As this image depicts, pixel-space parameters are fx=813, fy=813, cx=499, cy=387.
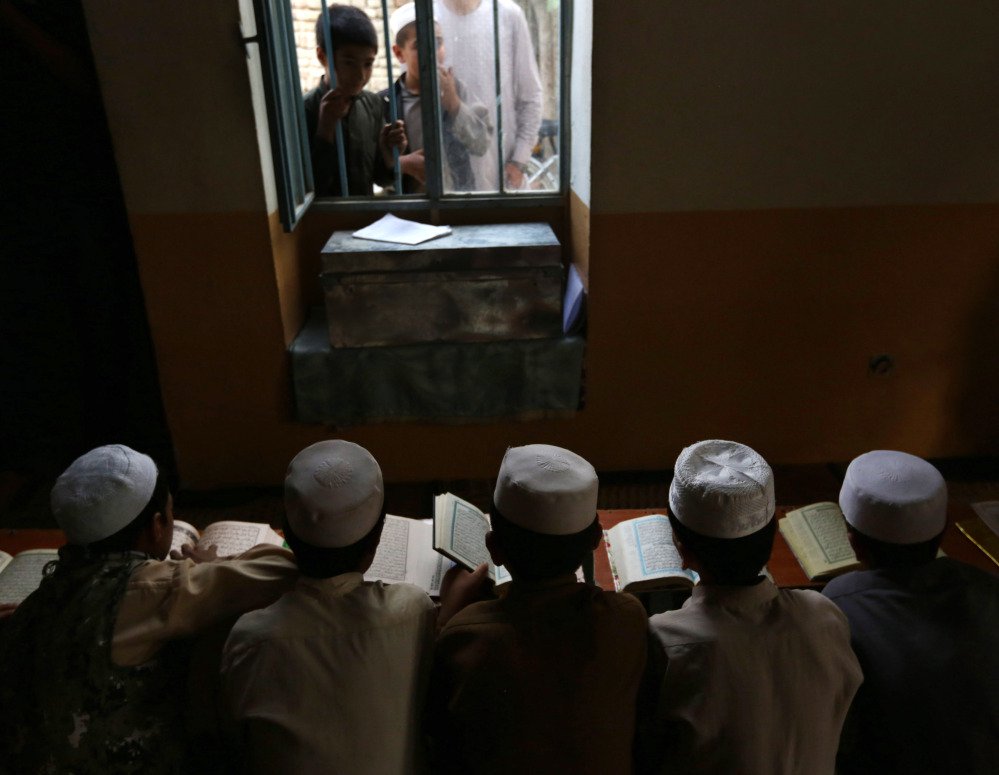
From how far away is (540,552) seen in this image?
143 cm

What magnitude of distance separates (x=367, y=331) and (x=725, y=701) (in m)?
2.10

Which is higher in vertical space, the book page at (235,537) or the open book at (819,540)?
the book page at (235,537)

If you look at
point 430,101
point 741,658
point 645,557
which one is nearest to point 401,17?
point 430,101

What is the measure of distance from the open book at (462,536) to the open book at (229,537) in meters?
0.42

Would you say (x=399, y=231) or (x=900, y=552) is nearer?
(x=900, y=552)

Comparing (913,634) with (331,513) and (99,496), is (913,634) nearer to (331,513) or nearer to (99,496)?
(331,513)

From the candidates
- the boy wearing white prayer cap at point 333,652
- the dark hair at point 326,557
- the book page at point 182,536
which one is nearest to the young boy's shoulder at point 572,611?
the boy wearing white prayer cap at point 333,652

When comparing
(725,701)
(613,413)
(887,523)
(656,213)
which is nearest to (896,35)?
(656,213)

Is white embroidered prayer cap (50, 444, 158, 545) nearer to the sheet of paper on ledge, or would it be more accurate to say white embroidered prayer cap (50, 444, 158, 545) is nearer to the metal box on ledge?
the metal box on ledge

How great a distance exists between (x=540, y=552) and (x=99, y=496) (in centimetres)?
81

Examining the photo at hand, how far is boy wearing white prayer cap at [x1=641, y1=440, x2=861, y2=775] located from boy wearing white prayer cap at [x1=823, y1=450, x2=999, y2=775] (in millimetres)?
102

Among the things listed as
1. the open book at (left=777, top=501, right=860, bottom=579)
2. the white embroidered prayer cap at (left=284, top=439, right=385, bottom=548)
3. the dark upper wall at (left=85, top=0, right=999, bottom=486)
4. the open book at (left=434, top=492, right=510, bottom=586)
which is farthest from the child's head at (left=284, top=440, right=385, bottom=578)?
the dark upper wall at (left=85, top=0, right=999, bottom=486)

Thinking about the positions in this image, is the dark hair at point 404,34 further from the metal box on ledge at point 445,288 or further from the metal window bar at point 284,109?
the metal box on ledge at point 445,288

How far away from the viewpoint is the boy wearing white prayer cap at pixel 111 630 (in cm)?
138
